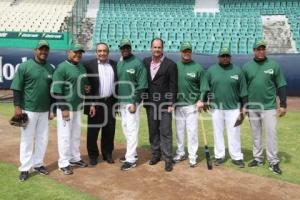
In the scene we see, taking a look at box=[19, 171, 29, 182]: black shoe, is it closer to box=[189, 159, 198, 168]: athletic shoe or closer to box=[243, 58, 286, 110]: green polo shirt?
box=[189, 159, 198, 168]: athletic shoe

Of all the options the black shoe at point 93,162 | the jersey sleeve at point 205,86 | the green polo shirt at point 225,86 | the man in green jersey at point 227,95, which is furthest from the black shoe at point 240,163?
the black shoe at point 93,162

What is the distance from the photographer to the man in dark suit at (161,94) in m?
Answer: 7.18

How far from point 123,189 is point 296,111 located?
9.36 meters

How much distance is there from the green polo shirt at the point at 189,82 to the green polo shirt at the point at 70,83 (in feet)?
6.07

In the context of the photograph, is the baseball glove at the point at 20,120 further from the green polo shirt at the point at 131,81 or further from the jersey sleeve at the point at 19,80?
the green polo shirt at the point at 131,81

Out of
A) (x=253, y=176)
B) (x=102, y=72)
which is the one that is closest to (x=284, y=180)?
(x=253, y=176)

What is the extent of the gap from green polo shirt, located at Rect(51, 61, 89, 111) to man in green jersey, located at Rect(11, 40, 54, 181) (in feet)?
0.50

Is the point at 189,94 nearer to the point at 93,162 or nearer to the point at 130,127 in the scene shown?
the point at 130,127

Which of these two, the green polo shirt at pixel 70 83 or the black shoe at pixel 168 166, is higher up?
the green polo shirt at pixel 70 83

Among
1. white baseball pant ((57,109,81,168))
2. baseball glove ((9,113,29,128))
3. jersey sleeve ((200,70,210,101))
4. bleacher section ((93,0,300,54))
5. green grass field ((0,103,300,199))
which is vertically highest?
bleacher section ((93,0,300,54))

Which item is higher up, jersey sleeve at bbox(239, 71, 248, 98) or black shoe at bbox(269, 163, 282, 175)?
jersey sleeve at bbox(239, 71, 248, 98)

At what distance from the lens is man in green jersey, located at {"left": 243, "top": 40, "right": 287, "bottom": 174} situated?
7.07 meters

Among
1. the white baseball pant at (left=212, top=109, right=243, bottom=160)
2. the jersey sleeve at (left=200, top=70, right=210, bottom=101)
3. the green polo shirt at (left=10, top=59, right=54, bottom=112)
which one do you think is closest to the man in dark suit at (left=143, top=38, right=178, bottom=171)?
the jersey sleeve at (left=200, top=70, right=210, bottom=101)

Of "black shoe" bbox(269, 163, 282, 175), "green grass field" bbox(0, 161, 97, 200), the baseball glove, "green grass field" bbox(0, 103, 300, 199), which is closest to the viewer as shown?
"green grass field" bbox(0, 161, 97, 200)
